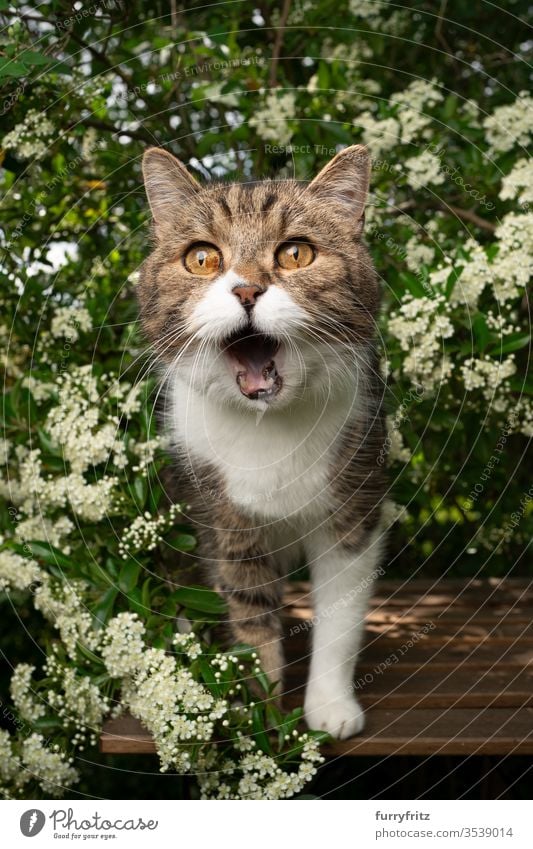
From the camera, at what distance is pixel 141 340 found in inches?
80.7

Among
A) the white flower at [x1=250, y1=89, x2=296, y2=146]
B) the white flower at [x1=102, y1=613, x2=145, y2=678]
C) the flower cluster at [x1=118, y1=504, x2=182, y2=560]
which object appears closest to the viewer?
the white flower at [x1=102, y1=613, x2=145, y2=678]

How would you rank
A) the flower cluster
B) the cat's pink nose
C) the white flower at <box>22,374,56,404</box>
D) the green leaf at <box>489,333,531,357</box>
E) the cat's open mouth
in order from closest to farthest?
the cat's pink nose, the cat's open mouth, the flower cluster, the green leaf at <box>489,333,531,357</box>, the white flower at <box>22,374,56,404</box>

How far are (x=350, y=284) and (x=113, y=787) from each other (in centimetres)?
238

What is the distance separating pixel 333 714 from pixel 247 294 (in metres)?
0.94

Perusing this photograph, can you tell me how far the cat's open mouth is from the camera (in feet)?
5.20

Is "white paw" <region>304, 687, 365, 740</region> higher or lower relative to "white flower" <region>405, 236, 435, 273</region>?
lower

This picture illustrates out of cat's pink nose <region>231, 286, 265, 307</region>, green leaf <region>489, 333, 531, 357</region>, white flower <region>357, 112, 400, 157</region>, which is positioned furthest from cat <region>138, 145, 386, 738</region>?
white flower <region>357, 112, 400, 157</region>

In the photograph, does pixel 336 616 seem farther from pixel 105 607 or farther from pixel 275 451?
pixel 105 607

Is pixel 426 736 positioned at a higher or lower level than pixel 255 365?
lower

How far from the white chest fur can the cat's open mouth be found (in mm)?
167

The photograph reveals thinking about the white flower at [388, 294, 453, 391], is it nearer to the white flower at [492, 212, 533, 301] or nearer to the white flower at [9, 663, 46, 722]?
the white flower at [492, 212, 533, 301]

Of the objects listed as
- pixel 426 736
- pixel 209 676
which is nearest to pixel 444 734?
pixel 426 736

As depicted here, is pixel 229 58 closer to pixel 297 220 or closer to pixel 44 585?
pixel 297 220
